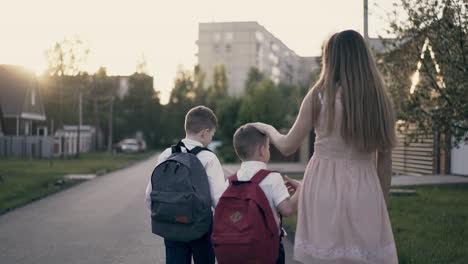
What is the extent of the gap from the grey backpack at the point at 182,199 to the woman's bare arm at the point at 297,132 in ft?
2.31

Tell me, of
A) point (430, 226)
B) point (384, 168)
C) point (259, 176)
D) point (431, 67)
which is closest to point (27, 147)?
point (431, 67)

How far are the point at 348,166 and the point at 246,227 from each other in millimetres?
619

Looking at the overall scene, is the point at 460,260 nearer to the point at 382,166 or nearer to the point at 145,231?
the point at 382,166

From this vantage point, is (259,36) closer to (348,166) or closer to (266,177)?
(266,177)

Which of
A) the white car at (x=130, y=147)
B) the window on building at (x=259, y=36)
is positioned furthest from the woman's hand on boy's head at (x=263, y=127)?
the window on building at (x=259, y=36)

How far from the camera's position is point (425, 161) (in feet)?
86.5

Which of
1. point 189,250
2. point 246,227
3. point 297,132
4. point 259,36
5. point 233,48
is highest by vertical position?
point 259,36

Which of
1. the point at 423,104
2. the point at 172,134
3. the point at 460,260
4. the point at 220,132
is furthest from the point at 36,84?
the point at 460,260

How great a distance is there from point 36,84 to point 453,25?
4681 centimetres

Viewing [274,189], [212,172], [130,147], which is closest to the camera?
[274,189]

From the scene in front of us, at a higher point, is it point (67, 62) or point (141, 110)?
point (67, 62)

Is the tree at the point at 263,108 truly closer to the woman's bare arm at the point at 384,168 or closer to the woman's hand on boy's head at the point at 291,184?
the woman's hand on boy's head at the point at 291,184

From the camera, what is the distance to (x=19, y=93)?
1982 inches

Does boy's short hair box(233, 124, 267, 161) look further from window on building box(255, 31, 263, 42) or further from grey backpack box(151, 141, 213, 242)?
window on building box(255, 31, 263, 42)
